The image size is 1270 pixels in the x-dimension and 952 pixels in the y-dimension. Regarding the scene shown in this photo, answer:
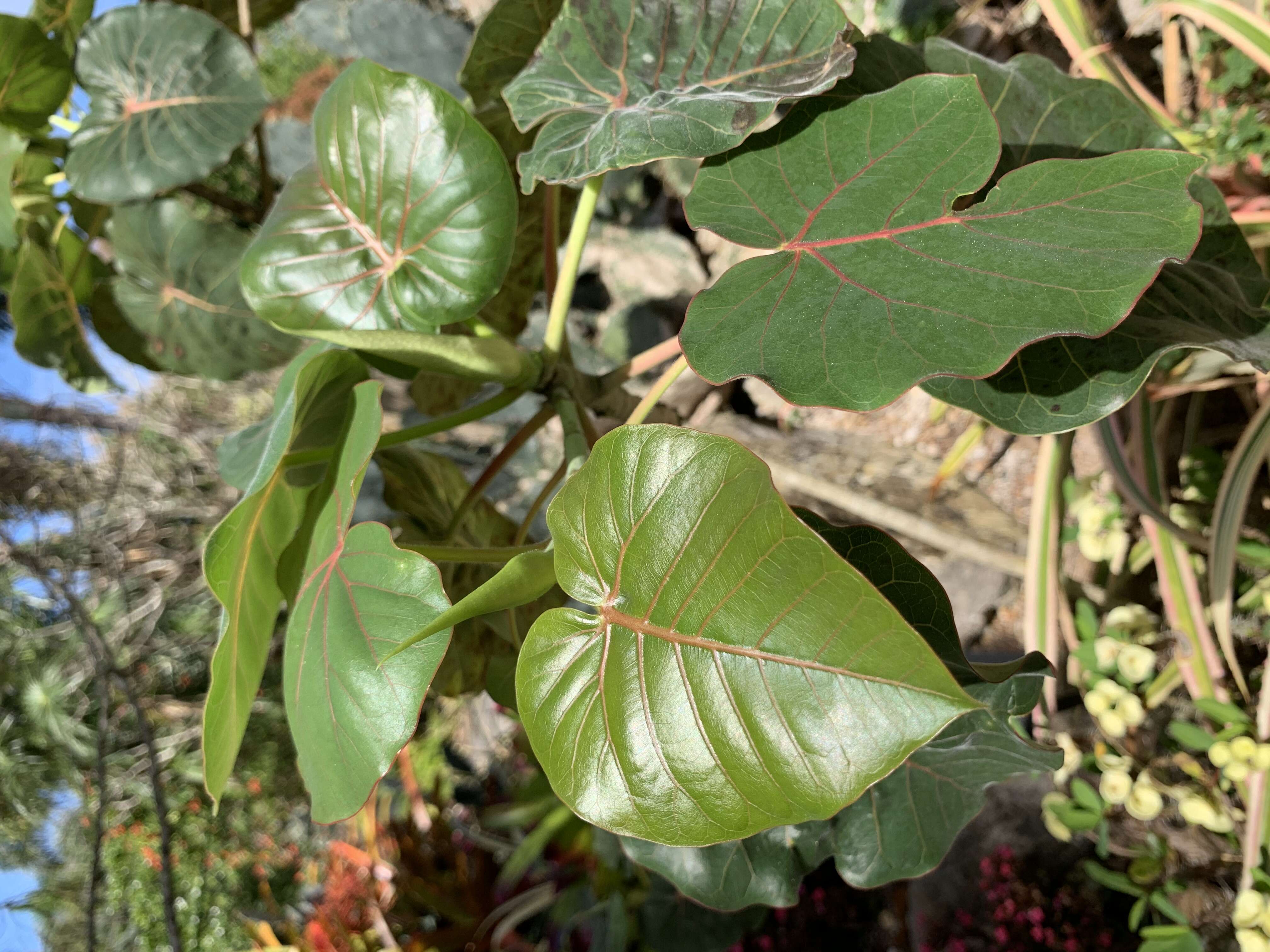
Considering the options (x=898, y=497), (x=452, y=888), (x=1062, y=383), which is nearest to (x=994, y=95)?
(x=1062, y=383)

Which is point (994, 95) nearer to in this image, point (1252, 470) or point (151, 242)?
point (1252, 470)

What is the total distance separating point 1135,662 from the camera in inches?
35.6

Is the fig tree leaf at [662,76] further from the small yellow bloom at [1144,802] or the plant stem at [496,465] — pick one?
the small yellow bloom at [1144,802]

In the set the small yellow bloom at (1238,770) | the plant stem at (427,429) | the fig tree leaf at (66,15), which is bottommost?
the small yellow bloom at (1238,770)

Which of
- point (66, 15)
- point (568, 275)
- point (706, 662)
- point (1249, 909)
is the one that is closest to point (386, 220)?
point (568, 275)

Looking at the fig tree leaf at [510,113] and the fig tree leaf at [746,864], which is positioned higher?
the fig tree leaf at [510,113]

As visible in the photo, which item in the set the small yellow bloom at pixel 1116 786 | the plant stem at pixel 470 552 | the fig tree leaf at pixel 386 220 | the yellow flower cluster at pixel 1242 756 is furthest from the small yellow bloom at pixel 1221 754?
the fig tree leaf at pixel 386 220

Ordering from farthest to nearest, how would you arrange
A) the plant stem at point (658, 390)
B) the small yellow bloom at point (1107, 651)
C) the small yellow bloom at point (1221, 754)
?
1. the small yellow bloom at point (1107, 651)
2. the small yellow bloom at point (1221, 754)
3. the plant stem at point (658, 390)

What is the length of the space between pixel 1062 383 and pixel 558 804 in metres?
1.69

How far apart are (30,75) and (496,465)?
2.61 ft

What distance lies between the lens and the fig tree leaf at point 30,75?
85 centimetres

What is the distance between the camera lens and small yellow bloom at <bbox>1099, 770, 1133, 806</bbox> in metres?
0.89

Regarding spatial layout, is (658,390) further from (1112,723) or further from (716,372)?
(1112,723)

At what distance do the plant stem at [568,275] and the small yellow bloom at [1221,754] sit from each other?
840mm
